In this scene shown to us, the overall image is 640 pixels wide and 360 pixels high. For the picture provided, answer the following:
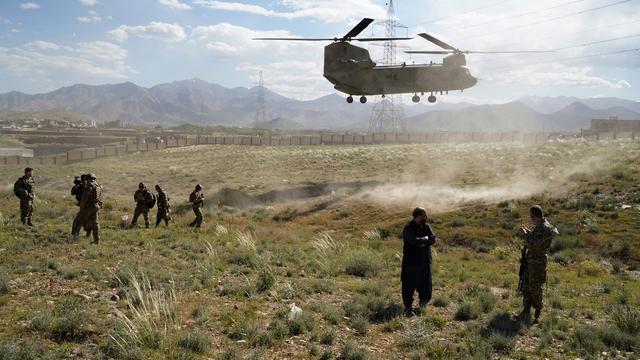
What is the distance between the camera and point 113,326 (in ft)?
25.7

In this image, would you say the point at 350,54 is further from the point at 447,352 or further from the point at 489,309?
the point at 447,352

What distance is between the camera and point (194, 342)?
7.38m

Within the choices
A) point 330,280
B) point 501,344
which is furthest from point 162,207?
point 501,344

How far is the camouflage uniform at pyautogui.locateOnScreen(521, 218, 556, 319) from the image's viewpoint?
8.88m

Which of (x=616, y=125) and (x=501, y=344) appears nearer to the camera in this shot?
(x=501, y=344)

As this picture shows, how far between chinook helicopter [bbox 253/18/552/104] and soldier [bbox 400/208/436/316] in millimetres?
24194

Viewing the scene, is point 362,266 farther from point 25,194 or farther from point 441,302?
point 25,194

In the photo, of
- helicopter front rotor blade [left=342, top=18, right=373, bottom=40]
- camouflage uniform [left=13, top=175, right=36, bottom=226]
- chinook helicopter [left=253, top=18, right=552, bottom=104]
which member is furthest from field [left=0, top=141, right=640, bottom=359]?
helicopter front rotor blade [left=342, top=18, right=373, bottom=40]

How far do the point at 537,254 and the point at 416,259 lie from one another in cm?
223

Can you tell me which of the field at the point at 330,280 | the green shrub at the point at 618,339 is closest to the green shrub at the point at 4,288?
the field at the point at 330,280

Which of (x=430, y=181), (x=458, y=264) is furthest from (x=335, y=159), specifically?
(x=458, y=264)

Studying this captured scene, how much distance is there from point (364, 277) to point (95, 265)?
→ 22.6 ft

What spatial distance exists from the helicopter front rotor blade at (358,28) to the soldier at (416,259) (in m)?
19.9

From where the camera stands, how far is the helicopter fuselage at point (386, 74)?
1261 inches
